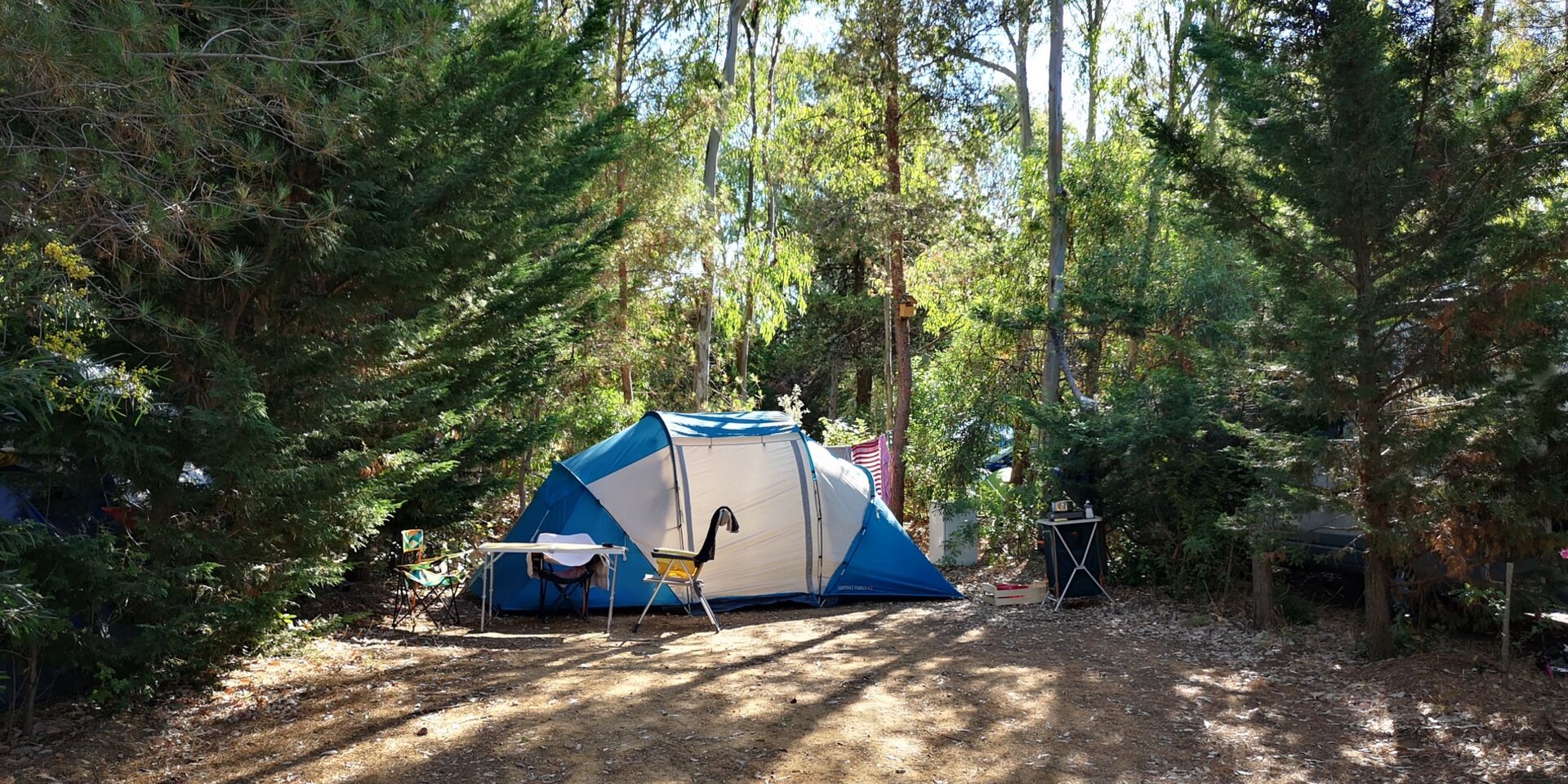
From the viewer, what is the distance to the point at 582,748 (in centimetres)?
440

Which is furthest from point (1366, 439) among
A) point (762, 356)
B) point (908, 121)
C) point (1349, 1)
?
point (762, 356)

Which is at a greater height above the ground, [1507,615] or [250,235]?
[250,235]

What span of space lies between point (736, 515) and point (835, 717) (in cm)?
392

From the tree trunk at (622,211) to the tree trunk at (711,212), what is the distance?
1.17 metres

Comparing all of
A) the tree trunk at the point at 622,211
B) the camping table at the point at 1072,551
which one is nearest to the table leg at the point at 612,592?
the camping table at the point at 1072,551

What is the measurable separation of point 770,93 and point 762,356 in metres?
9.31

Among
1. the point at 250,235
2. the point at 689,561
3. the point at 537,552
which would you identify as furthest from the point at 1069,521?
the point at 250,235

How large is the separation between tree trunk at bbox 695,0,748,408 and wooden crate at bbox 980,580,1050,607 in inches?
272

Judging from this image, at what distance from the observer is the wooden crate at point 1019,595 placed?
8.48m

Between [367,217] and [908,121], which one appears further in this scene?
[908,121]

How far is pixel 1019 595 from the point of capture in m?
8.49

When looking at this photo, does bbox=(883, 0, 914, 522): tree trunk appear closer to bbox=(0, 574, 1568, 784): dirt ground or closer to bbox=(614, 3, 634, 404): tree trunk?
bbox=(614, 3, 634, 404): tree trunk

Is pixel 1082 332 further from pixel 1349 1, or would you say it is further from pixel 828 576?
pixel 1349 1

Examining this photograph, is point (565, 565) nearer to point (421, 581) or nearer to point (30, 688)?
point (421, 581)
